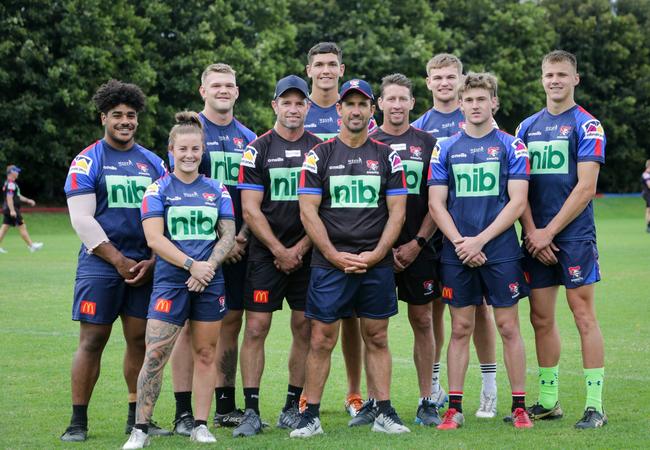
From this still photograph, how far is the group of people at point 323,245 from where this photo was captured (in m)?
6.86

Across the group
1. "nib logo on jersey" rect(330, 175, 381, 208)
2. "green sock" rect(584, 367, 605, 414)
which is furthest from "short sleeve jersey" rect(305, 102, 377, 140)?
"green sock" rect(584, 367, 605, 414)

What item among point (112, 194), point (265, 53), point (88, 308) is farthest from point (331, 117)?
point (265, 53)

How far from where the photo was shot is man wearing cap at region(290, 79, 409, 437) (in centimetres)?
700

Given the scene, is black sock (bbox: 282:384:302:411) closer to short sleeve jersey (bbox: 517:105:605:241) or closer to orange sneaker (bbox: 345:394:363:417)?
orange sneaker (bbox: 345:394:363:417)

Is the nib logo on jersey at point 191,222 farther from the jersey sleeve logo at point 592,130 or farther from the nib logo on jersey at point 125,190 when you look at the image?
the jersey sleeve logo at point 592,130

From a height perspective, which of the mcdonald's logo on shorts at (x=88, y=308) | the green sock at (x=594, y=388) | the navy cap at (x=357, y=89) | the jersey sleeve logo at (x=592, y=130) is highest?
the navy cap at (x=357, y=89)

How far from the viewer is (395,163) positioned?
7.13 metres

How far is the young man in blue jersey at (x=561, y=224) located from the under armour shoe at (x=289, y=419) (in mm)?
1921

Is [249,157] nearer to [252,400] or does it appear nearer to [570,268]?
[252,400]

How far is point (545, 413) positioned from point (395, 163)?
7.75 ft

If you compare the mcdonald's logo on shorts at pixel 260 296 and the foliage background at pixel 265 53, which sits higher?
the foliage background at pixel 265 53

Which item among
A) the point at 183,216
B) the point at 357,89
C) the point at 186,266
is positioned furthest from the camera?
the point at 357,89

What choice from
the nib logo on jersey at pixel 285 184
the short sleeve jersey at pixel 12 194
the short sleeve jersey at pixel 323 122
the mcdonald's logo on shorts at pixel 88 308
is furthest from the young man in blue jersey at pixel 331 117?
the short sleeve jersey at pixel 12 194

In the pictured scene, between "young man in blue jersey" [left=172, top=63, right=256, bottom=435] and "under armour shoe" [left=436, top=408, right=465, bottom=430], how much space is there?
165 centimetres
